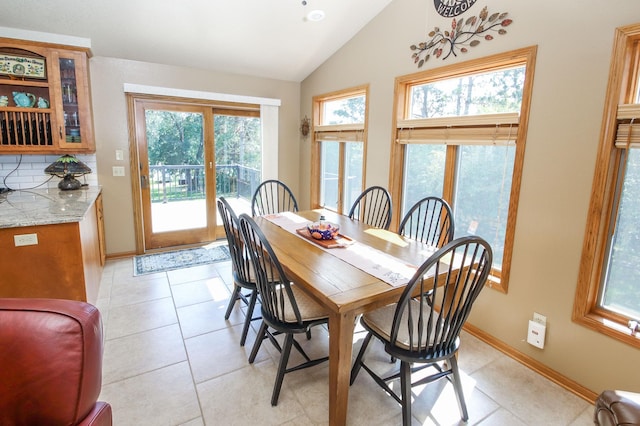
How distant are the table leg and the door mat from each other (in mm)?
2671

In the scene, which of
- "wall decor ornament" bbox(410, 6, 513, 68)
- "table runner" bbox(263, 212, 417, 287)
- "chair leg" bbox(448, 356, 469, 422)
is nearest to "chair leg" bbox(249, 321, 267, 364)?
"table runner" bbox(263, 212, 417, 287)

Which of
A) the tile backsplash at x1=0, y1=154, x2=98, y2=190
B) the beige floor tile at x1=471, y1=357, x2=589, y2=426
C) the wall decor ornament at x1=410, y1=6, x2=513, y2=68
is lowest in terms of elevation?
the beige floor tile at x1=471, y1=357, x2=589, y2=426

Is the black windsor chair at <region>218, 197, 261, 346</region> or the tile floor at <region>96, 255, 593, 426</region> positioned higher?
the black windsor chair at <region>218, 197, 261, 346</region>

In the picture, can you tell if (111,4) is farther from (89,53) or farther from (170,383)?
(170,383)

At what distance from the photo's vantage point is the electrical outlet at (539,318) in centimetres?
214

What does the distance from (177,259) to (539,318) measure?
3.59 m

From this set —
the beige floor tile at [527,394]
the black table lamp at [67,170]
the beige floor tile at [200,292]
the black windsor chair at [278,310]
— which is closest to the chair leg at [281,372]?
the black windsor chair at [278,310]

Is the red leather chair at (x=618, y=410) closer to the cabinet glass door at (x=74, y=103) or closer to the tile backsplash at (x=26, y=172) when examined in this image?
the cabinet glass door at (x=74, y=103)

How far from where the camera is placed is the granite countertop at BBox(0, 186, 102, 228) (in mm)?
2195

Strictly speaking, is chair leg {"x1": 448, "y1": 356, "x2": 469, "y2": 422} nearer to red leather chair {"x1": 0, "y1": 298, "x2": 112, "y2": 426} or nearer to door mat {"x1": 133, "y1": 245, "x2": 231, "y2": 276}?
red leather chair {"x1": 0, "y1": 298, "x2": 112, "y2": 426}

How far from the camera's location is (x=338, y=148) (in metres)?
4.18

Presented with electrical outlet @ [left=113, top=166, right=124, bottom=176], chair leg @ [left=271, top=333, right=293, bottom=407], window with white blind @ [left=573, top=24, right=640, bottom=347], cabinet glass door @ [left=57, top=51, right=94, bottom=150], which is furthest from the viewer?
electrical outlet @ [left=113, top=166, right=124, bottom=176]

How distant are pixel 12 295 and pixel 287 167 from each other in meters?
3.28

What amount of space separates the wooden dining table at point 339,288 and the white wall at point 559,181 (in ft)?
2.43
